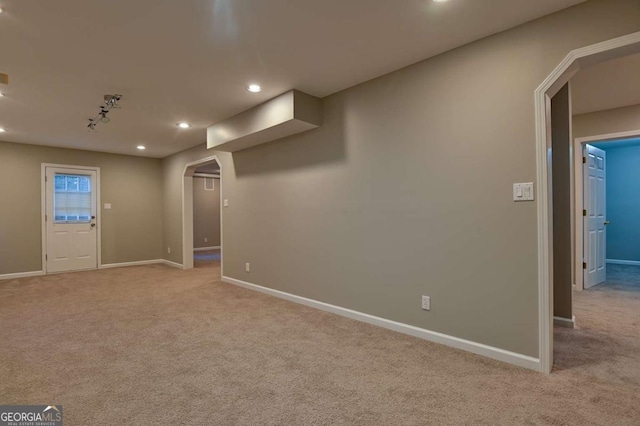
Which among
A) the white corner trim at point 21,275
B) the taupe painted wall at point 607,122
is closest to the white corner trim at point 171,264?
the white corner trim at point 21,275

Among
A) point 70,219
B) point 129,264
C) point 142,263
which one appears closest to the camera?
point 70,219

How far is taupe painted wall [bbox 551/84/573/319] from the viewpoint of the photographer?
10.00ft

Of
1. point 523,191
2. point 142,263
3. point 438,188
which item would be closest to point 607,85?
point 523,191

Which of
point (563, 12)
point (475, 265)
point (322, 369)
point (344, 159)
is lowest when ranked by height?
point (322, 369)

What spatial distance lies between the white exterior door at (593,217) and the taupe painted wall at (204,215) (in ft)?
28.5

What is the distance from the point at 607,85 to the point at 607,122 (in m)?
1.15

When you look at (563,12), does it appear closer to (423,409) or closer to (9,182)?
(423,409)

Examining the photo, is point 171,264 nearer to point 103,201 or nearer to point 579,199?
point 103,201

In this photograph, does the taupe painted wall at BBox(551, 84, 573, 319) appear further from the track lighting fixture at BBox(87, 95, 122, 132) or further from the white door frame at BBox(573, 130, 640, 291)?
the track lighting fixture at BBox(87, 95, 122, 132)

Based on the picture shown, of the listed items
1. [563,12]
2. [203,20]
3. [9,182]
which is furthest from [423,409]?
[9,182]

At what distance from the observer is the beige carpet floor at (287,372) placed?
5.90 ft

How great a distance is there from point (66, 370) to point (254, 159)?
124 inches

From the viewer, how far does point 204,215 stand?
31.5 ft

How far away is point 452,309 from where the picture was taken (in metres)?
2.64
